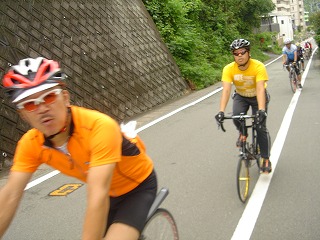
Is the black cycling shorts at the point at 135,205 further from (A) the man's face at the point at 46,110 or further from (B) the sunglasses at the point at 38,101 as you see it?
(B) the sunglasses at the point at 38,101

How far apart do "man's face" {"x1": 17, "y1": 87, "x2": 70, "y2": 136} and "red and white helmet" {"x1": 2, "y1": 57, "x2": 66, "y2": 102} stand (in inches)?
1.2

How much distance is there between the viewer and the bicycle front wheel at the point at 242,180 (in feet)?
15.4

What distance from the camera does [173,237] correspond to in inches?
122

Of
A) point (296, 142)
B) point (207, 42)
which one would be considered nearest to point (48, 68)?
point (296, 142)

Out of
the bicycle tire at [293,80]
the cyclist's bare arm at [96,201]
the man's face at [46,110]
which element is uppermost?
the man's face at [46,110]

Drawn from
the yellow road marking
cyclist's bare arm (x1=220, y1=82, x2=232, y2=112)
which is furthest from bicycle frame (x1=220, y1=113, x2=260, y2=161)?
the yellow road marking

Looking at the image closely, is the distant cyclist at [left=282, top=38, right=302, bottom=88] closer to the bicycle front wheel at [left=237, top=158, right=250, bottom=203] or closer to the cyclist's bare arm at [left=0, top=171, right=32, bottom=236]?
the bicycle front wheel at [left=237, top=158, right=250, bottom=203]

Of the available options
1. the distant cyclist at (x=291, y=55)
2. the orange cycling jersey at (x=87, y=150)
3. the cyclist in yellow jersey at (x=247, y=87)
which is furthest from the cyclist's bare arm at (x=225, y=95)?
the distant cyclist at (x=291, y=55)

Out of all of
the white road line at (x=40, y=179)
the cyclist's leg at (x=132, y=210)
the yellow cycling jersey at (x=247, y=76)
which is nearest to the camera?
the cyclist's leg at (x=132, y=210)

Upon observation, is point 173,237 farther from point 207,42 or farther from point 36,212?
point 207,42

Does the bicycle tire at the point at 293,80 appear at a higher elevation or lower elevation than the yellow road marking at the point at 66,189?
lower

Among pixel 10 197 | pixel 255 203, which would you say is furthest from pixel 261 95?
pixel 10 197

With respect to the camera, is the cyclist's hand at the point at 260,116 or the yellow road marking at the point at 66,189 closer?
the cyclist's hand at the point at 260,116

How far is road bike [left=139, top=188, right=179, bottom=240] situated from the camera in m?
2.66
